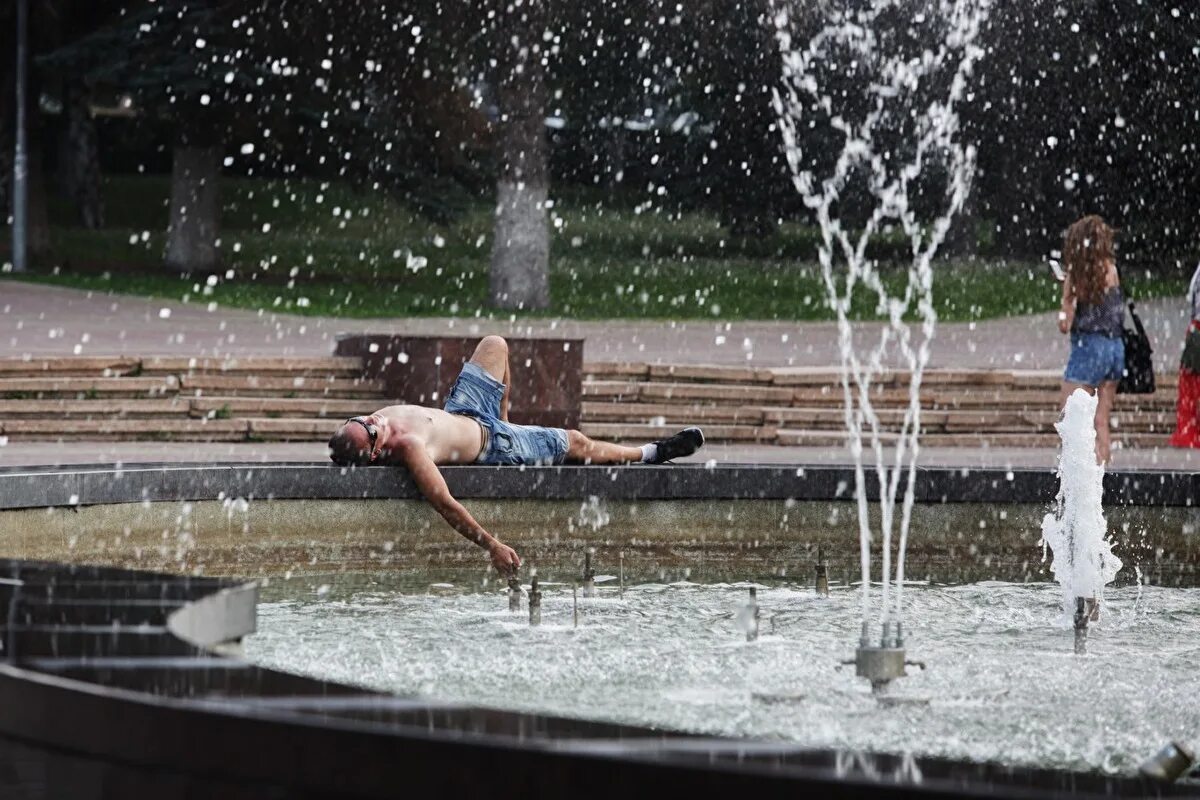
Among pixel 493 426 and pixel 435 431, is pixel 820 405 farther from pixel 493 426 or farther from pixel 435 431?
pixel 435 431

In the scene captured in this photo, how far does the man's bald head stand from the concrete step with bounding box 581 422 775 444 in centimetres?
459

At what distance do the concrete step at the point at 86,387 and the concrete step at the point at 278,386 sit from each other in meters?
0.14

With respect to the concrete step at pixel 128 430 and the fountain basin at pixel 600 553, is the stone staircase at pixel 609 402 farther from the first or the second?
the fountain basin at pixel 600 553

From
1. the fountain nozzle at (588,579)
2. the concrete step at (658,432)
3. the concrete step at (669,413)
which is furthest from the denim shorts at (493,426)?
the concrete step at (669,413)

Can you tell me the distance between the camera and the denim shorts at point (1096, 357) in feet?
33.8

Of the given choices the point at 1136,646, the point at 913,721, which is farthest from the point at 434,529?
the point at 913,721

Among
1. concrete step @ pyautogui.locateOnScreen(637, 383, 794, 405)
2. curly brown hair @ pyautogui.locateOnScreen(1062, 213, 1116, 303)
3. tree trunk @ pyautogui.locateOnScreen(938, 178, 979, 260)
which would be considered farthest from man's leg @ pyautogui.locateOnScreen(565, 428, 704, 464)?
tree trunk @ pyautogui.locateOnScreen(938, 178, 979, 260)

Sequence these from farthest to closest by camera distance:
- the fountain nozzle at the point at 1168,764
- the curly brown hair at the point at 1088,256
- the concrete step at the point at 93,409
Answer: the concrete step at the point at 93,409 < the curly brown hair at the point at 1088,256 < the fountain nozzle at the point at 1168,764

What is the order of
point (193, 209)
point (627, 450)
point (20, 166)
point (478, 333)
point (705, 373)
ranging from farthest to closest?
1. point (193, 209)
2. point (20, 166)
3. point (478, 333)
4. point (705, 373)
5. point (627, 450)

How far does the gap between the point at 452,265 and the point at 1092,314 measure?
77.2 ft

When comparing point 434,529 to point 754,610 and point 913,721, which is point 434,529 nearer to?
point 754,610

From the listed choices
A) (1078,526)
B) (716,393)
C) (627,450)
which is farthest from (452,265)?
(1078,526)

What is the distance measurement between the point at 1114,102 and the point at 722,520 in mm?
23399

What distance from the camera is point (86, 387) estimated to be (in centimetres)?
1312
